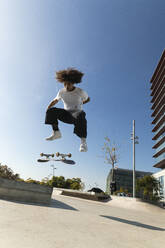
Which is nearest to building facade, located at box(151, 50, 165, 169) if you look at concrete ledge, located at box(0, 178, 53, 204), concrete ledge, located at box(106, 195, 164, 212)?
concrete ledge, located at box(106, 195, 164, 212)

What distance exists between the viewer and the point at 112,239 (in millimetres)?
2762

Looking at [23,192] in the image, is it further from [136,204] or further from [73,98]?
[136,204]

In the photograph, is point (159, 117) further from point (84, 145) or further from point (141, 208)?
point (84, 145)

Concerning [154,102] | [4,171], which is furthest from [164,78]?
[4,171]

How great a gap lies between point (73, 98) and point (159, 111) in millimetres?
52220

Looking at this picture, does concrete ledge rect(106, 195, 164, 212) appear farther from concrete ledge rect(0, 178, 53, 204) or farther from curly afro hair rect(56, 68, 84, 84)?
curly afro hair rect(56, 68, 84, 84)

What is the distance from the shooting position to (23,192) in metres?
7.80

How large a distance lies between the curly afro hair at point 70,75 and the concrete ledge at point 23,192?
5.36m

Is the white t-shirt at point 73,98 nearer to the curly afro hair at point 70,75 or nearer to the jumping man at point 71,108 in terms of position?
the jumping man at point 71,108

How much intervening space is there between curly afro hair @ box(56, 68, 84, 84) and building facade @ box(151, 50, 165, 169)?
4555 cm

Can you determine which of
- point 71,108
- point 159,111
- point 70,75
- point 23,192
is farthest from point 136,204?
point 159,111

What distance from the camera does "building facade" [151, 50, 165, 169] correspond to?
48031 mm

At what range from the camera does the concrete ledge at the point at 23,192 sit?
749 cm

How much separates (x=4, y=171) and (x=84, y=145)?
36587 mm
